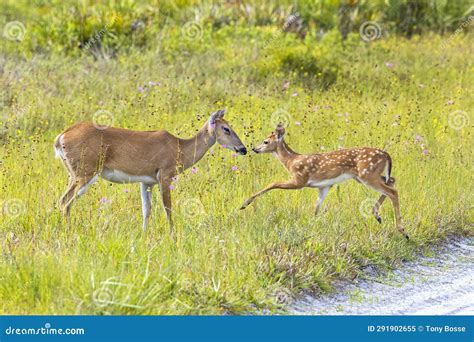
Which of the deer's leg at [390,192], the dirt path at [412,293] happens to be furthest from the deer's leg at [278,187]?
the dirt path at [412,293]

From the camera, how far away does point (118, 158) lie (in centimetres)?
932

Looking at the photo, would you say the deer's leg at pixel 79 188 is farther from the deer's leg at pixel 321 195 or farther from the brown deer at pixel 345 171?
the deer's leg at pixel 321 195

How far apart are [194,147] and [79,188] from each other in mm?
1304

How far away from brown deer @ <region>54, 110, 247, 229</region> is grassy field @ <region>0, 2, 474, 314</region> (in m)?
0.18

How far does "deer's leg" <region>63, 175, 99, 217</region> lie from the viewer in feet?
29.7

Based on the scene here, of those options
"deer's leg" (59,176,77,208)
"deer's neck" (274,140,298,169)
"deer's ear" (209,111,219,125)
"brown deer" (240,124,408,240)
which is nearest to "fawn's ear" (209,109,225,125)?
"deer's ear" (209,111,219,125)

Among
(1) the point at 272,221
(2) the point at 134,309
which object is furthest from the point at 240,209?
(2) the point at 134,309

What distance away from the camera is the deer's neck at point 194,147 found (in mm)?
9789

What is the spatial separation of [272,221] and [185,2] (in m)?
12.4

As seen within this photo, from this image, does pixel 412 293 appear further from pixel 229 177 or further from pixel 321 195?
pixel 229 177

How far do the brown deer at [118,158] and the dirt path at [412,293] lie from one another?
2103 millimetres

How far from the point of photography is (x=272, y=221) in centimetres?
856

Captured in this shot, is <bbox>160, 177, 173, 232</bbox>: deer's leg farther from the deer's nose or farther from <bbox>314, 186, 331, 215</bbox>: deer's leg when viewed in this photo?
<bbox>314, 186, 331, 215</bbox>: deer's leg
